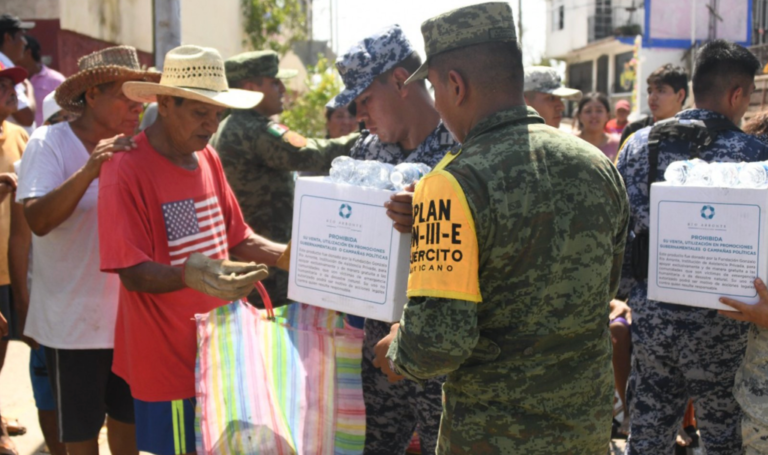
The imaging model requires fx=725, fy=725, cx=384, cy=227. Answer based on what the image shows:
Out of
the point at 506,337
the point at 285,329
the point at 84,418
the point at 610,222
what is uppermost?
the point at 610,222

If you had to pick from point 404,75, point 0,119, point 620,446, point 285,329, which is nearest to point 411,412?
point 285,329

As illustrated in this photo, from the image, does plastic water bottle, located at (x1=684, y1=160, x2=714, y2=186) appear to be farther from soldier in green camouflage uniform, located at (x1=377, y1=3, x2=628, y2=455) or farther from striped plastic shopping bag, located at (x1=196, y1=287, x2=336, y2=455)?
striped plastic shopping bag, located at (x1=196, y1=287, x2=336, y2=455)

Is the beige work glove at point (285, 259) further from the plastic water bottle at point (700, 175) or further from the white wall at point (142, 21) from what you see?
the white wall at point (142, 21)

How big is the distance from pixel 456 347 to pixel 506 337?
7.5 inches

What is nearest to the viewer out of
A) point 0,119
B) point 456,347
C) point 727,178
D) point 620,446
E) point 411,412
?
point 456,347

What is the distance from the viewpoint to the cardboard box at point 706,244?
245 centimetres

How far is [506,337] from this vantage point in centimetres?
190

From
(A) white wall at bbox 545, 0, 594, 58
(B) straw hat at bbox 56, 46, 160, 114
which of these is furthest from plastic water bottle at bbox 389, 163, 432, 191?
(A) white wall at bbox 545, 0, 594, 58

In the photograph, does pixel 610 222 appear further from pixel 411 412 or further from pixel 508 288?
pixel 411 412

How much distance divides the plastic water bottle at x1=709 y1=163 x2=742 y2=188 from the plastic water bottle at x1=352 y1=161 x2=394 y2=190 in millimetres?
1138

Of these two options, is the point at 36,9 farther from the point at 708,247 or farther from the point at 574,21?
the point at 574,21

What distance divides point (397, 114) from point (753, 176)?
131 cm

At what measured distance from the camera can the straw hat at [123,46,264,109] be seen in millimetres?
2840

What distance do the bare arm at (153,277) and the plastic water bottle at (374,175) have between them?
2.59 ft
